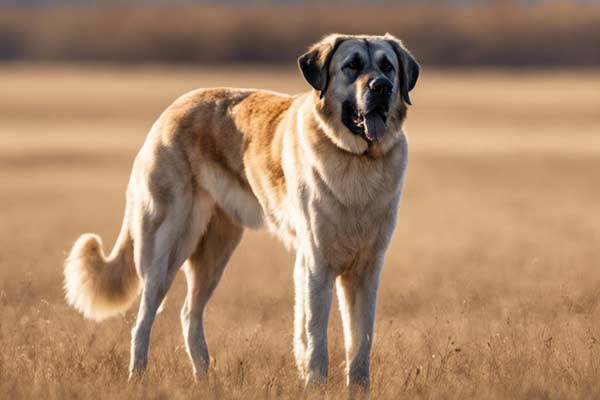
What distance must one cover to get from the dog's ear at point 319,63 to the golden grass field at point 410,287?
154 cm

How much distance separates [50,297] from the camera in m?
9.09

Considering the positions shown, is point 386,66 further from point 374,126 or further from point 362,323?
point 362,323

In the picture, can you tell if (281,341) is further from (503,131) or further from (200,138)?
(503,131)

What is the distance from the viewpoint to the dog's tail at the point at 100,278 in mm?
7074

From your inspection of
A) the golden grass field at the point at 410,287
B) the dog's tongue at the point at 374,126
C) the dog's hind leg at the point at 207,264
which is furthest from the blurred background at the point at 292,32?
the dog's tongue at the point at 374,126

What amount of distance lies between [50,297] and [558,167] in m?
16.1

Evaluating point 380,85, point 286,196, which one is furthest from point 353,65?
point 286,196

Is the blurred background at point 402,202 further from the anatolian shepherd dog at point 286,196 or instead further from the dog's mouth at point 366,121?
the dog's mouth at point 366,121

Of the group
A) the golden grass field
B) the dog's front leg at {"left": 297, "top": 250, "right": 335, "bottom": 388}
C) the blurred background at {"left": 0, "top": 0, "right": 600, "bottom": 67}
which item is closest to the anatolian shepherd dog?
the dog's front leg at {"left": 297, "top": 250, "right": 335, "bottom": 388}

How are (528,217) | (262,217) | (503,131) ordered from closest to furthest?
(262,217), (528,217), (503,131)

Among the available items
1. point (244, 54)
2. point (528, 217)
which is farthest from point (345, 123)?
point (244, 54)

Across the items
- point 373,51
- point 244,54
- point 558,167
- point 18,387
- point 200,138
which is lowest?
point 244,54

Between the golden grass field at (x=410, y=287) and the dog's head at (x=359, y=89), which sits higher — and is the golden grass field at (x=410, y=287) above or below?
below

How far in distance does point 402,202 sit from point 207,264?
1184cm
